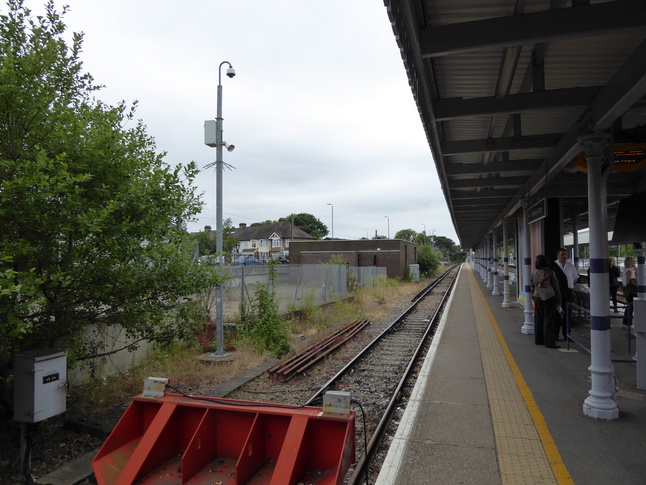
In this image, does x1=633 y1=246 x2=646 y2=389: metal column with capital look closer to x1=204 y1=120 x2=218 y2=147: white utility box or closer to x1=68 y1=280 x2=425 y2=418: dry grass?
x1=68 y1=280 x2=425 y2=418: dry grass

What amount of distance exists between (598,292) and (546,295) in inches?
124

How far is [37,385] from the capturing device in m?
4.21

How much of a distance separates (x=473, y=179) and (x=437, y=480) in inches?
357

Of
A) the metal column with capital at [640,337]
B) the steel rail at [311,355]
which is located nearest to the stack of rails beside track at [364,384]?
the steel rail at [311,355]

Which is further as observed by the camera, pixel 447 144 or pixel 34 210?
pixel 447 144

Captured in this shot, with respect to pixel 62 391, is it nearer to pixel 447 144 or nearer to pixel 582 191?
pixel 447 144

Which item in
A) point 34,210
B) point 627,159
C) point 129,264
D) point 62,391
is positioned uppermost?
point 627,159

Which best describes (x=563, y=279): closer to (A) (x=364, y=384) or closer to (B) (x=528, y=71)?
(A) (x=364, y=384)

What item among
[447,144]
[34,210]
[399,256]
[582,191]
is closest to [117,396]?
[34,210]

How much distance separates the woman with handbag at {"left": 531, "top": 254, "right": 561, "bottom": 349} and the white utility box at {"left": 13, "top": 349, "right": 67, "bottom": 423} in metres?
7.72

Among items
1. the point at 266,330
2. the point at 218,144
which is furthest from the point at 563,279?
the point at 218,144

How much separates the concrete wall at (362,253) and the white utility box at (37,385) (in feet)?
112

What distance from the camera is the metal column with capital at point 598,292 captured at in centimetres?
500

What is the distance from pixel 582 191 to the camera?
10.3 metres
